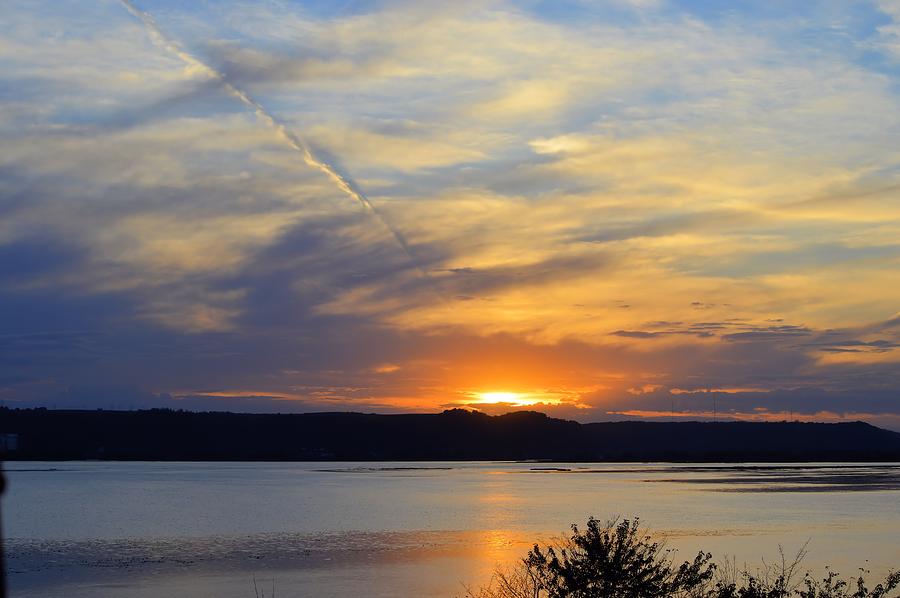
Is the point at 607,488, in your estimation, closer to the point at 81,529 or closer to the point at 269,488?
the point at 269,488

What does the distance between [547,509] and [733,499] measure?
18.7m

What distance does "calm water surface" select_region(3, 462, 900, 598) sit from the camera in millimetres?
38062

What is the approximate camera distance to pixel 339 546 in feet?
166

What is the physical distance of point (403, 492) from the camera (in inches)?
4171

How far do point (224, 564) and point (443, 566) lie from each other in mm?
9260

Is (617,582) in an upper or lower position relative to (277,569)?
upper

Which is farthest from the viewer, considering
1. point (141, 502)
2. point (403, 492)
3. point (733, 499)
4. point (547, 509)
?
point (403, 492)

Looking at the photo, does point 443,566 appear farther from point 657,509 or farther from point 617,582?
point 657,509

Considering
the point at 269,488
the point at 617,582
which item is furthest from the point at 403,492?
the point at 617,582

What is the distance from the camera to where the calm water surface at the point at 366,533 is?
125 feet

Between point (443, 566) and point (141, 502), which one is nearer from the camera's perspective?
point (443, 566)

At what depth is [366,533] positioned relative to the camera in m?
58.2

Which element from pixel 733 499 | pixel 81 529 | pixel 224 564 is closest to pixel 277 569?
pixel 224 564

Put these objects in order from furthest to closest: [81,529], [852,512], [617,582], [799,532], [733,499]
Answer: [733,499]
[852,512]
[81,529]
[799,532]
[617,582]
